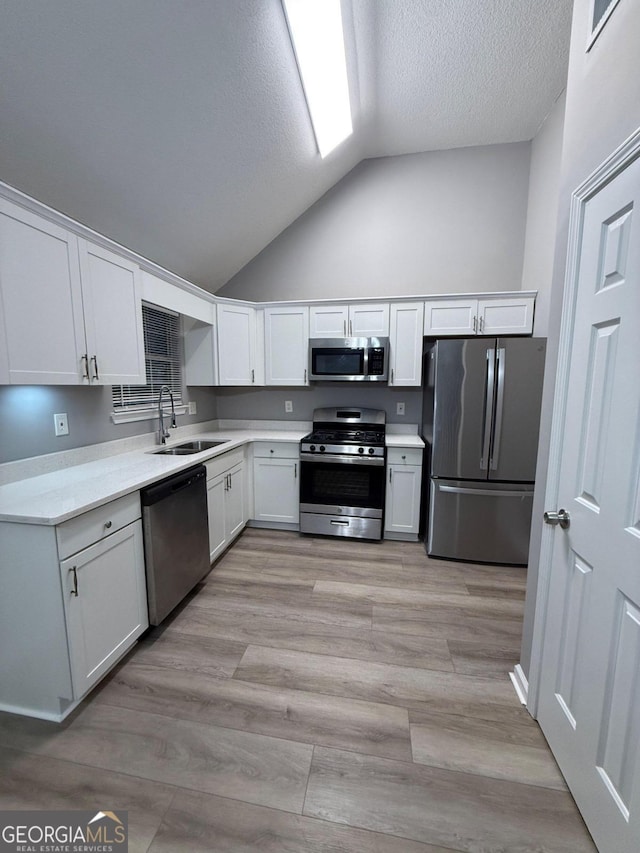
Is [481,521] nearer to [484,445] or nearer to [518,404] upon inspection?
[484,445]

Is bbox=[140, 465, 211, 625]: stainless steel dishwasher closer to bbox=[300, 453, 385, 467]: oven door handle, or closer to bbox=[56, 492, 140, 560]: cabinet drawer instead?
bbox=[56, 492, 140, 560]: cabinet drawer

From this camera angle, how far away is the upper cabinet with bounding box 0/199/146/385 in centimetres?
139

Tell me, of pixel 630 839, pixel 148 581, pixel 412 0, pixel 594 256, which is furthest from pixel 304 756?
pixel 412 0

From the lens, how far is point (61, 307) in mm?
1601

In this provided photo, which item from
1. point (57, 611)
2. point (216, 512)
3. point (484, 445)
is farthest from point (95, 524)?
point (484, 445)

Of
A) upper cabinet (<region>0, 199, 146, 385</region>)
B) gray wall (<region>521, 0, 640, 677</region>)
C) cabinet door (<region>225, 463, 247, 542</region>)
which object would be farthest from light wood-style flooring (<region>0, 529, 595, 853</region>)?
upper cabinet (<region>0, 199, 146, 385</region>)

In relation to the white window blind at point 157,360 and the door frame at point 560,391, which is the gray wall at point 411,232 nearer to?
the white window blind at point 157,360

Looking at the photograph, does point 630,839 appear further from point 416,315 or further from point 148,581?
point 416,315

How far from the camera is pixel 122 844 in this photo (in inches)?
40.6

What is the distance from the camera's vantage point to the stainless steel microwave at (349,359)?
3.05m

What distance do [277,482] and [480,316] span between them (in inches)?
94.6

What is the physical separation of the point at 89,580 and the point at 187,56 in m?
2.50

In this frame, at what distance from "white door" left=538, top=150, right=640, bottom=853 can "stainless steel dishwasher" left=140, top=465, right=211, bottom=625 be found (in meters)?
1.89

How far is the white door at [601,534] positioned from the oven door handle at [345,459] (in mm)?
1621
